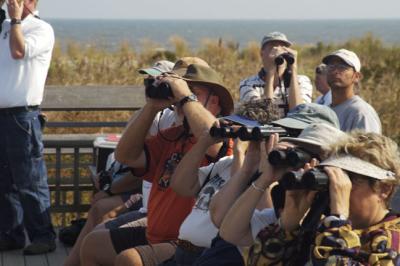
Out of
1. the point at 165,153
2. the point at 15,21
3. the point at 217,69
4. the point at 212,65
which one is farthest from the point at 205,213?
the point at 212,65

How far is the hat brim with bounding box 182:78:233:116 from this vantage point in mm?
5088

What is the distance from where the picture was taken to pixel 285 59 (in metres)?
6.84

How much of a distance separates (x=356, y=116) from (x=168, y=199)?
1623 millimetres

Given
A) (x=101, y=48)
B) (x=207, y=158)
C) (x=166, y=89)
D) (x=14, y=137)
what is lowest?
(x=101, y=48)

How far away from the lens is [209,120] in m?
4.79

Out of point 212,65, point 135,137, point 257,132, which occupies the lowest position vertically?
point 212,65

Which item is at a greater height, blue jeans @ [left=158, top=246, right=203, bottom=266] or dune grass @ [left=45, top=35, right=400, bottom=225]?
blue jeans @ [left=158, top=246, right=203, bottom=266]

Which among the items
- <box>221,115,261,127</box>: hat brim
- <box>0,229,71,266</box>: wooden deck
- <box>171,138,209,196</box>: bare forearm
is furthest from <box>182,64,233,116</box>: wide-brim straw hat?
<box>0,229,71,266</box>: wooden deck

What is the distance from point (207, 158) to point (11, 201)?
7.33 feet

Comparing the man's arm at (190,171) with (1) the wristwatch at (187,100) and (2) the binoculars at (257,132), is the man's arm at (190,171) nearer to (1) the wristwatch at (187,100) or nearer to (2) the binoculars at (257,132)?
(1) the wristwatch at (187,100)

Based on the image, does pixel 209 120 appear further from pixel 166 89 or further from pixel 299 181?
pixel 299 181

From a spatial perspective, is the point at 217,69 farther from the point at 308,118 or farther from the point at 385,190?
the point at 385,190

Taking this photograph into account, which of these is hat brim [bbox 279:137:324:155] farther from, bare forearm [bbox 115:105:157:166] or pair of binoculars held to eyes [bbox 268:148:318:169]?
bare forearm [bbox 115:105:157:166]

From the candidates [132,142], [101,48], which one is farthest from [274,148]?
[101,48]
